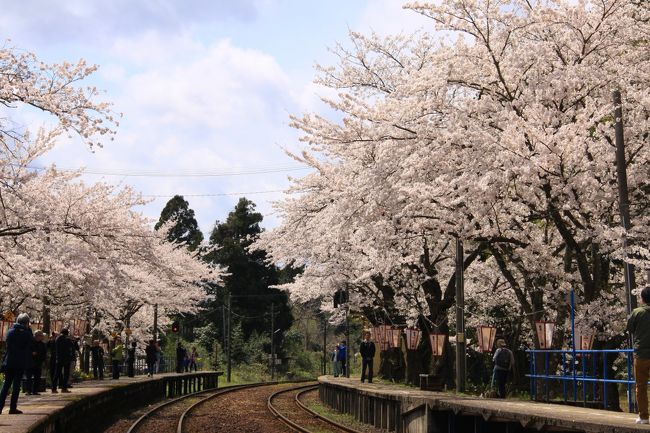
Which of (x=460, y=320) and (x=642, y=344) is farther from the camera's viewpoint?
(x=460, y=320)

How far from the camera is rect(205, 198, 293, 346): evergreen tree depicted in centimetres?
6744

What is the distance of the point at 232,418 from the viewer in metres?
23.2

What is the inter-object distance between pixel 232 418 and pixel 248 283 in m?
44.9

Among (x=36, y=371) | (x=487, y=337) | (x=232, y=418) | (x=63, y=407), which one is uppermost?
(x=487, y=337)

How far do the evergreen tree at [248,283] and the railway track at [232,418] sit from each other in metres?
34.0

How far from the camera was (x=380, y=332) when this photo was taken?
3272 cm

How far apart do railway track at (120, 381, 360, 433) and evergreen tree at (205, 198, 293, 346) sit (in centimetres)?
3401

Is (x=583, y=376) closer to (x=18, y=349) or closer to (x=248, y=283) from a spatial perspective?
(x=18, y=349)

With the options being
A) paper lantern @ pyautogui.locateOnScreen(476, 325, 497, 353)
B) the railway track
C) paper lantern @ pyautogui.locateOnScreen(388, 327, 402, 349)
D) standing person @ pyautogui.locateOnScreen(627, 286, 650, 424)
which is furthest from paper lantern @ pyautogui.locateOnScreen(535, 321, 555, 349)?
paper lantern @ pyautogui.locateOnScreen(388, 327, 402, 349)

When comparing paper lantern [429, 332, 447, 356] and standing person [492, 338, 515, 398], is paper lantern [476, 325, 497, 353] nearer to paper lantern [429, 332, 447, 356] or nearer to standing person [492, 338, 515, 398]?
standing person [492, 338, 515, 398]

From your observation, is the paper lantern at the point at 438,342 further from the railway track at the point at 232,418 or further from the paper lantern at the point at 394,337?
the paper lantern at the point at 394,337

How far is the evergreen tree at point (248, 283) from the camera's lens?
221ft

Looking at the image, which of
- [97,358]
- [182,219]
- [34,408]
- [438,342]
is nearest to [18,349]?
[34,408]

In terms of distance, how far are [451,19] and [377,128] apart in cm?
286
